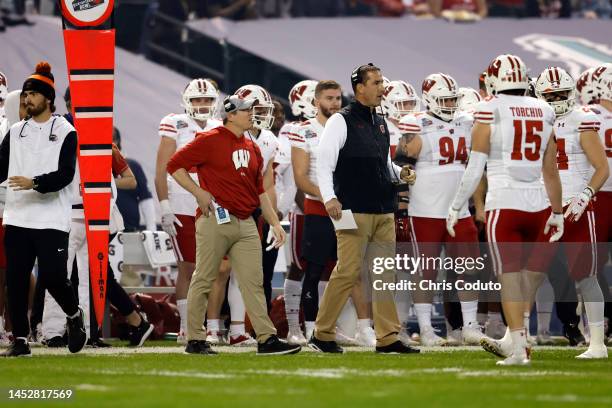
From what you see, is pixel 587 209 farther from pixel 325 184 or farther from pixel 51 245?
pixel 51 245

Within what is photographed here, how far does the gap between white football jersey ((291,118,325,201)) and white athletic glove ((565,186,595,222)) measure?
2275 mm

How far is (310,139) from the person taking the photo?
41.3 ft

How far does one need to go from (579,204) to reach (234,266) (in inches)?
100

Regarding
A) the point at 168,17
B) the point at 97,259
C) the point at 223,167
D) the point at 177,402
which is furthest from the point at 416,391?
the point at 168,17

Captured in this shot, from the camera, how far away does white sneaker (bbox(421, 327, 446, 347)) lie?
41.2ft

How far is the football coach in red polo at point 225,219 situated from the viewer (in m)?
11.0

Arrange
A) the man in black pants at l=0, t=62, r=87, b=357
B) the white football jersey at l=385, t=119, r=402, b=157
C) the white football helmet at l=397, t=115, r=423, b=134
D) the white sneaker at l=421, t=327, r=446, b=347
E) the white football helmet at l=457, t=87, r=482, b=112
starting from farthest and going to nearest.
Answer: the white football helmet at l=457, t=87, r=482, b=112 < the white football jersey at l=385, t=119, r=402, b=157 < the white football helmet at l=397, t=115, r=423, b=134 < the white sneaker at l=421, t=327, r=446, b=347 < the man in black pants at l=0, t=62, r=87, b=357

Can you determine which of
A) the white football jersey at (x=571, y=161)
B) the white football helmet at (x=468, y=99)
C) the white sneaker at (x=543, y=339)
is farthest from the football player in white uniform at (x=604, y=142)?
the white football helmet at (x=468, y=99)

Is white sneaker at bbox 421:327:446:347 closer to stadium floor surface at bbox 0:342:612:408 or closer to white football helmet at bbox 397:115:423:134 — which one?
stadium floor surface at bbox 0:342:612:408

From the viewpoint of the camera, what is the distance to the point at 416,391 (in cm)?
847

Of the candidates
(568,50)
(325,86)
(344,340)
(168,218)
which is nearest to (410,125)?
(325,86)

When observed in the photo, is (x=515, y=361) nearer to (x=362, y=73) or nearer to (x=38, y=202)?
(x=362, y=73)

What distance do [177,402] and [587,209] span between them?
4542 mm

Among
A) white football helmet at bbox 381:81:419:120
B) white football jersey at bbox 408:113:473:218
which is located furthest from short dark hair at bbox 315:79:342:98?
white football helmet at bbox 381:81:419:120
